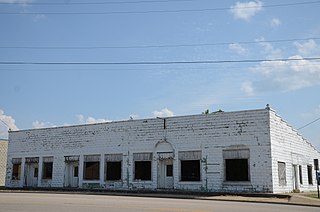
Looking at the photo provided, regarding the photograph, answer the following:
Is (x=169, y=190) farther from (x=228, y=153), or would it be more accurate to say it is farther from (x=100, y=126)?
(x=100, y=126)

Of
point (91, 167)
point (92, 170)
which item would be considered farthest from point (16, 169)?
point (92, 170)

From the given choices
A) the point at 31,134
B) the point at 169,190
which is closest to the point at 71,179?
the point at 31,134

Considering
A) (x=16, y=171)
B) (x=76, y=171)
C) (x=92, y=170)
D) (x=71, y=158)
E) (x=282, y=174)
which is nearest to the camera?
(x=282, y=174)

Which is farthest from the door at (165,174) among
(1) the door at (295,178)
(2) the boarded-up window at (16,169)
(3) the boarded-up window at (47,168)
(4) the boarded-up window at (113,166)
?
(2) the boarded-up window at (16,169)

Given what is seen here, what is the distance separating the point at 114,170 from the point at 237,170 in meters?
9.58

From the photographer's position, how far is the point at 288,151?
28312mm

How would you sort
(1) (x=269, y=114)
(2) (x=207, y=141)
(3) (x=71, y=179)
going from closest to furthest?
(1) (x=269, y=114) → (2) (x=207, y=141) → (3) (x=71, y=179)

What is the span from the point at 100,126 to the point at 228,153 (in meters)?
10.8

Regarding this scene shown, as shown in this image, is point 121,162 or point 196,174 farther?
point 121,162

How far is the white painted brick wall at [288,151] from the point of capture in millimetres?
25759

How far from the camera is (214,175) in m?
26.7

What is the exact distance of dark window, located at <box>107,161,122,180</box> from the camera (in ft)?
101

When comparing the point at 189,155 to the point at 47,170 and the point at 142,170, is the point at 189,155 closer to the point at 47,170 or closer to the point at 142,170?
the point at 142,170

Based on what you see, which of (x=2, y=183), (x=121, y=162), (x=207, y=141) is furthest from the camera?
(x=2, y=183)
